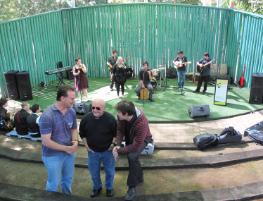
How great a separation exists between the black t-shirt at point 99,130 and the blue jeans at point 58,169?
0.37 meters

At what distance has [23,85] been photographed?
1168 centimetres

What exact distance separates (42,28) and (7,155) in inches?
303

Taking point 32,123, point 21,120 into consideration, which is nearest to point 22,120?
point 21,120

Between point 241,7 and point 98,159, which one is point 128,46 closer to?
point 241,7

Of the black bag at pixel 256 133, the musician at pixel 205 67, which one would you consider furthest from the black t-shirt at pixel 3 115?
the musician at pixel 205 67

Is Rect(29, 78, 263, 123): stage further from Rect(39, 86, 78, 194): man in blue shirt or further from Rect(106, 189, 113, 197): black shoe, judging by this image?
Rect(39, 86, 78, 194): man in blue shirt

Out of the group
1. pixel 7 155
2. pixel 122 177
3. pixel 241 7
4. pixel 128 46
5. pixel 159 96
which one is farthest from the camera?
pixel 241 7

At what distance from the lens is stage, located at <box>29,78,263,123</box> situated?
10273mm

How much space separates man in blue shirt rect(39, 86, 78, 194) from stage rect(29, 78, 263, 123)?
5284 mm

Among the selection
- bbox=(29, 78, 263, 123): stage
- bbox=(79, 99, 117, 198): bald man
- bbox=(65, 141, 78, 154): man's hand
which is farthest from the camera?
bbox=(29, 78, 263, 123): stage

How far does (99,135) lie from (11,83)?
787 centimetres

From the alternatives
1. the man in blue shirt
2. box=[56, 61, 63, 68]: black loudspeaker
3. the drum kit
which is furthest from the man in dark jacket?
box=[56, 61, 63, 68]: black loudspeaker

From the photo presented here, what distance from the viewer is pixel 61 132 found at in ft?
14.9

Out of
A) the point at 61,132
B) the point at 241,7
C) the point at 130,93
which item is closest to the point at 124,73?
the point at 130,93
